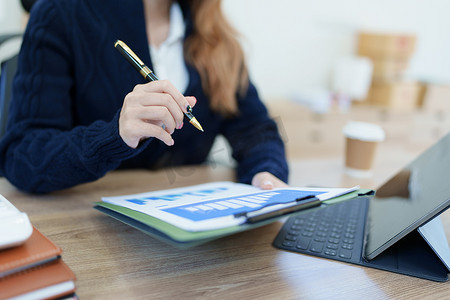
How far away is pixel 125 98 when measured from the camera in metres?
0.57

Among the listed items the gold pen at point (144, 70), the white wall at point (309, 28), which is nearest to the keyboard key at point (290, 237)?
the gold pen at point (144, 70)

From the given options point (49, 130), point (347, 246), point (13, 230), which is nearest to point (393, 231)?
point (347, 246)

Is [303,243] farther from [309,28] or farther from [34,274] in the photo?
[309,28]

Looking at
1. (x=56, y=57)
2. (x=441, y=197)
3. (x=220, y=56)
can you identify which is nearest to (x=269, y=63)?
(x=220, y=56)

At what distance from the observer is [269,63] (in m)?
2.37

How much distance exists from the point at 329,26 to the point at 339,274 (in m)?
2.22

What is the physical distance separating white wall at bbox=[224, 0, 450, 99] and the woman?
114cm

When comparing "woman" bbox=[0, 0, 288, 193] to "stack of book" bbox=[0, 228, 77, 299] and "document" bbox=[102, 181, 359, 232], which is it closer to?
"document" bbox=[102, 181, 359, 232]

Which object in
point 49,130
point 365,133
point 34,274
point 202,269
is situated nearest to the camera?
point 34,274

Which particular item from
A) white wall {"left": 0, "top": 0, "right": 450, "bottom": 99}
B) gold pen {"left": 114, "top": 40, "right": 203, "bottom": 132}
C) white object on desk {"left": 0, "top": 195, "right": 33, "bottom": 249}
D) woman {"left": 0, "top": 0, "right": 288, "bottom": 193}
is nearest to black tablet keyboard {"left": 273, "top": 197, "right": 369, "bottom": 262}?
woman {"left": 0, "top": 0, "right": 288, "bottom": 193}

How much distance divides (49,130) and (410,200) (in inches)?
25.4

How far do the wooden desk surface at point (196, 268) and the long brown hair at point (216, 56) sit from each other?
1.49 feet

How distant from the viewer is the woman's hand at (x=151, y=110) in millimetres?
544

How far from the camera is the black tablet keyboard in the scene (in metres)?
0.57
